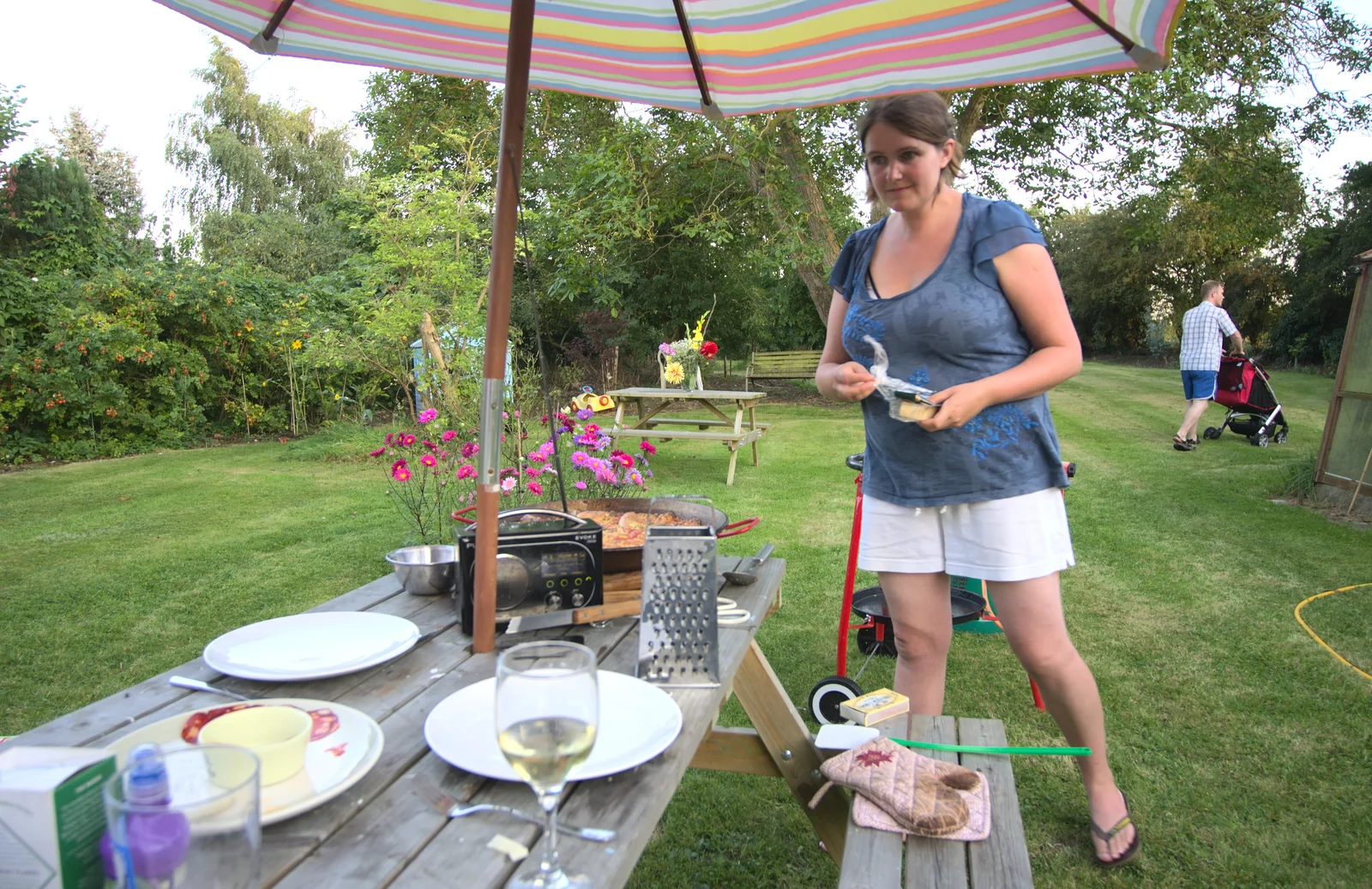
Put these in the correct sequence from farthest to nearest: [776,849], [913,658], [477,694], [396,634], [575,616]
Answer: [776,849] < [913,658] < [575,616] < [396,634] < [477,694]

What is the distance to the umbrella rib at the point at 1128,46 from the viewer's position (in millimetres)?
1763

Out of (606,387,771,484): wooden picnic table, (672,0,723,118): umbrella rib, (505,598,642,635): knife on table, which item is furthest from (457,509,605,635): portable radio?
(606,387,771,484): wooden picnic table

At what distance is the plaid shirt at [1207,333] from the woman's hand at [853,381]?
8194 mm

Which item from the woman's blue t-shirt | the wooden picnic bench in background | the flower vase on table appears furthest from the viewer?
the wooden picnic bench in background

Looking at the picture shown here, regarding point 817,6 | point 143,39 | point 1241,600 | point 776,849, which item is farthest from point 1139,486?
point 143,39

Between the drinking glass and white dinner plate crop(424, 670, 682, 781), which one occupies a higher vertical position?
the drinking glass

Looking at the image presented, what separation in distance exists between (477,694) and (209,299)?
9.59 m

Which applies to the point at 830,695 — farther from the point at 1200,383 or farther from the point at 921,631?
the point at 1200,383

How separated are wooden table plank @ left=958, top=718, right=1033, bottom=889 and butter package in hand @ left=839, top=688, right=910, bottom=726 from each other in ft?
0.43

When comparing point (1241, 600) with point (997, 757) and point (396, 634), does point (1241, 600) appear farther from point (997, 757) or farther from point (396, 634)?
point (396, 634)

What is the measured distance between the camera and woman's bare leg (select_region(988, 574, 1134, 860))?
1.91 m

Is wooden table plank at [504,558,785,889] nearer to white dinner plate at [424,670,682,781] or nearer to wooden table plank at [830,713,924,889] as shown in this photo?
white dinner plate at [424,670,682,781]

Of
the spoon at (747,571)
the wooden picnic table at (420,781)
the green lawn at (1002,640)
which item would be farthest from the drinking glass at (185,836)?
the green lawn at (1002,640)

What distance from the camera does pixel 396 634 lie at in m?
1.51
